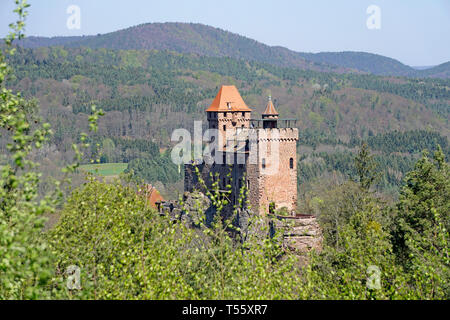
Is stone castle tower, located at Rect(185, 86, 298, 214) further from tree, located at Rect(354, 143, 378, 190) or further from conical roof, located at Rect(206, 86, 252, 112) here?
tree, located at Rect(354, 143, 378, 190)

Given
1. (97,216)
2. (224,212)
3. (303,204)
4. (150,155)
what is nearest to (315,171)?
(150,155)

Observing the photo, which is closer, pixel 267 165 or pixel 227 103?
Result: pixel 267 165

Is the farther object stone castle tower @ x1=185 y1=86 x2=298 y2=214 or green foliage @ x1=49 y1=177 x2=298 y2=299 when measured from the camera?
stone castle tower @ x1=185 y1=86 x2=298 y2=214

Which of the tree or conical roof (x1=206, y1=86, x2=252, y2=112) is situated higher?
conical roof (x1=206, y1=86, x2=252, y2=112)

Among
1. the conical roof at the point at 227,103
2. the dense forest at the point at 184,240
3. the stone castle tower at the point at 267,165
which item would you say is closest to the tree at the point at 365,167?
the dense forest at the point at 184,240

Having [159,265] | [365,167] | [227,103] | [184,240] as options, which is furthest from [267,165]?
[159,265]

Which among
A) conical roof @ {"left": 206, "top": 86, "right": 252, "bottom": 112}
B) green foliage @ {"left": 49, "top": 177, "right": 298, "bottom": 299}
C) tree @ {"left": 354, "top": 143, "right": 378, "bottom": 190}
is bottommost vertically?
tree @ {"left": 354, "top": 143, "right": 378, "bottom": 190}

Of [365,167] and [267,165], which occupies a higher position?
[267,165]

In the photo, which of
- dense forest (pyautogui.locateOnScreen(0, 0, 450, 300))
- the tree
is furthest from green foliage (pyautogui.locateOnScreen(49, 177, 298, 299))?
the tree

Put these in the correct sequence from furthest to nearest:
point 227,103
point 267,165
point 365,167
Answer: point 365,167 → point 227,103 → point 267,165

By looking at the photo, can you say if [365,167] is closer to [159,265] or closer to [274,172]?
[274,172]

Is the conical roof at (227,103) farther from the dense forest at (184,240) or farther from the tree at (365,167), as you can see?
the tree at (365,167)
